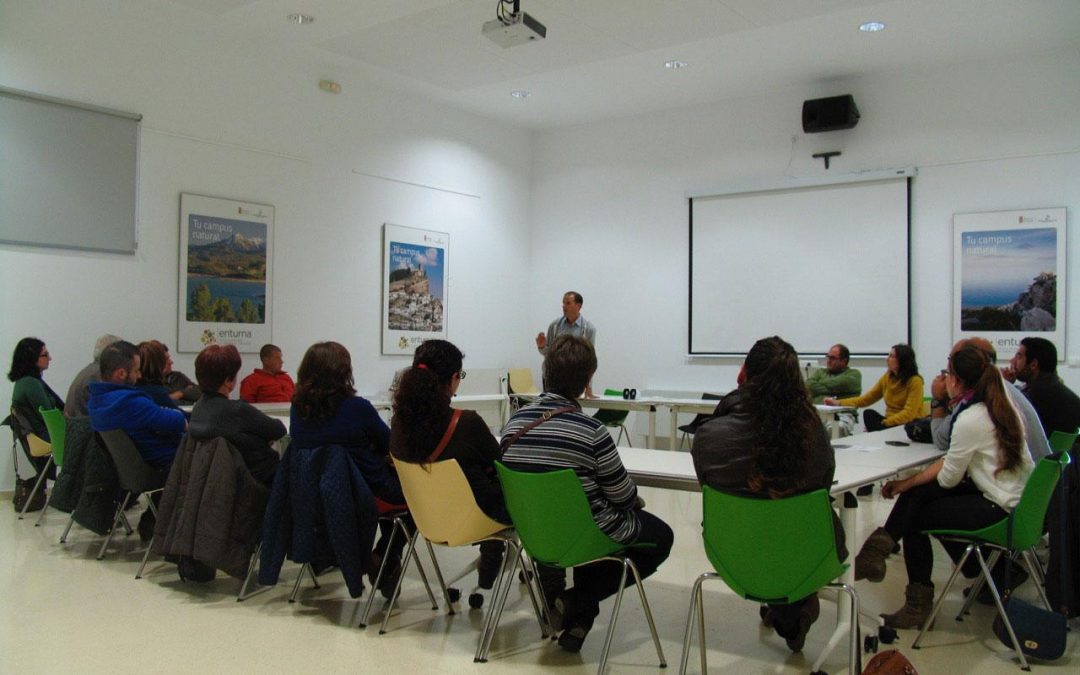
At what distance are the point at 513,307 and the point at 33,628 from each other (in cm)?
682

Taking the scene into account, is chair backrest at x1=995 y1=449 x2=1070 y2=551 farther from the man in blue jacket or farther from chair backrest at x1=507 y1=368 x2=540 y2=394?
chair backrest at x1=507 y1=368 x2=540 y2=394

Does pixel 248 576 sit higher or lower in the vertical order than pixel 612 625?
lower

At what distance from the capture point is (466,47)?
709cm

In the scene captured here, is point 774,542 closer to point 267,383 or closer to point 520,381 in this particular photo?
point 267,383

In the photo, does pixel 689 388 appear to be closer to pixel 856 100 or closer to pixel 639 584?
pixel 856 100

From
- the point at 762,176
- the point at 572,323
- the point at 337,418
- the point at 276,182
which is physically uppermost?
the point at 762,176

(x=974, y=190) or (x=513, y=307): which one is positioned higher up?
(x=974, y=190)

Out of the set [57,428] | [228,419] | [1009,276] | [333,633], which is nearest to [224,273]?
[57,428]

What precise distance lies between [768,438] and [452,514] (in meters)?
1.22

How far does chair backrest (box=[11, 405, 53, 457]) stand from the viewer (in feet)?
17.3

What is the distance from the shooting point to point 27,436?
528 centimetres

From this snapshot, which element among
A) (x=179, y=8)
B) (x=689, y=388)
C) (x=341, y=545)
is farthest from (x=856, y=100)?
(x=341, y=545)

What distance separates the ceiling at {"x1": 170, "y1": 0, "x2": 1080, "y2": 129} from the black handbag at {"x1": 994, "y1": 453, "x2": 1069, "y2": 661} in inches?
178

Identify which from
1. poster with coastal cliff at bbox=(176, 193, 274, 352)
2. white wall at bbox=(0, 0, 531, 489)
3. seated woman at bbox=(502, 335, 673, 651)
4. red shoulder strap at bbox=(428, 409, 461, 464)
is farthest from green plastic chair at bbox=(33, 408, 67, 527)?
seated woman at bbox=(502, 335, 673, 651)
